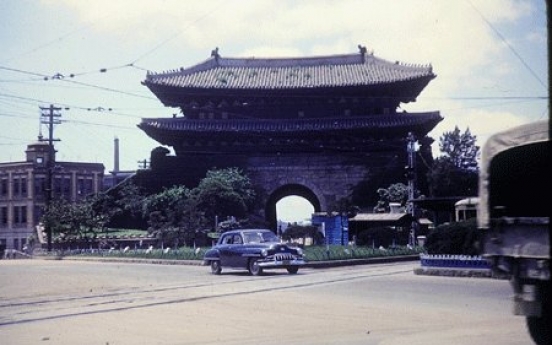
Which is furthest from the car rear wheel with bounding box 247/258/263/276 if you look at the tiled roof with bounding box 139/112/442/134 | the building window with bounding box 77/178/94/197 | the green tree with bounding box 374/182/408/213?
the building window with bounding box 77/178/94/197

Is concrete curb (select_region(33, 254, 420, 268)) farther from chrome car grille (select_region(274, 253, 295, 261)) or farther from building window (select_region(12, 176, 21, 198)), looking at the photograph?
building window (select_region(12, 176, 21, 198))

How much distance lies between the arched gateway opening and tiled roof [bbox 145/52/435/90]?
8.03 metres

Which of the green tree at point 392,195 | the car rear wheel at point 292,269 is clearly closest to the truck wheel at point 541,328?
the car rear wheel at point 292,269

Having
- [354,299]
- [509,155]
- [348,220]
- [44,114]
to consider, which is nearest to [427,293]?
[354,299]

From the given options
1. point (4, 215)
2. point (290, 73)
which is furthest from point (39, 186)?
point (290, 73)

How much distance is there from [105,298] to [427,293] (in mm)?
7202

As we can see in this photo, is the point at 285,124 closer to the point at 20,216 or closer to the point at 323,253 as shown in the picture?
the point at 323,253

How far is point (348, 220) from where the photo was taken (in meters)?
36.3

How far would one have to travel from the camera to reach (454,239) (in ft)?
62.6

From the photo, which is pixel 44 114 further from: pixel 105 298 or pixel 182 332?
pixel 182 332

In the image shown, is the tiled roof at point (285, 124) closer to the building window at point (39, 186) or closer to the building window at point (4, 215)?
the building window at point (39, 186)

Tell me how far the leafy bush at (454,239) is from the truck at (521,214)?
1053 centimetres

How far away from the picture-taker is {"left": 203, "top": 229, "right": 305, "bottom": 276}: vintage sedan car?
2008 centimetres

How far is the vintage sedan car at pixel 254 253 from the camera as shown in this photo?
20.1m
